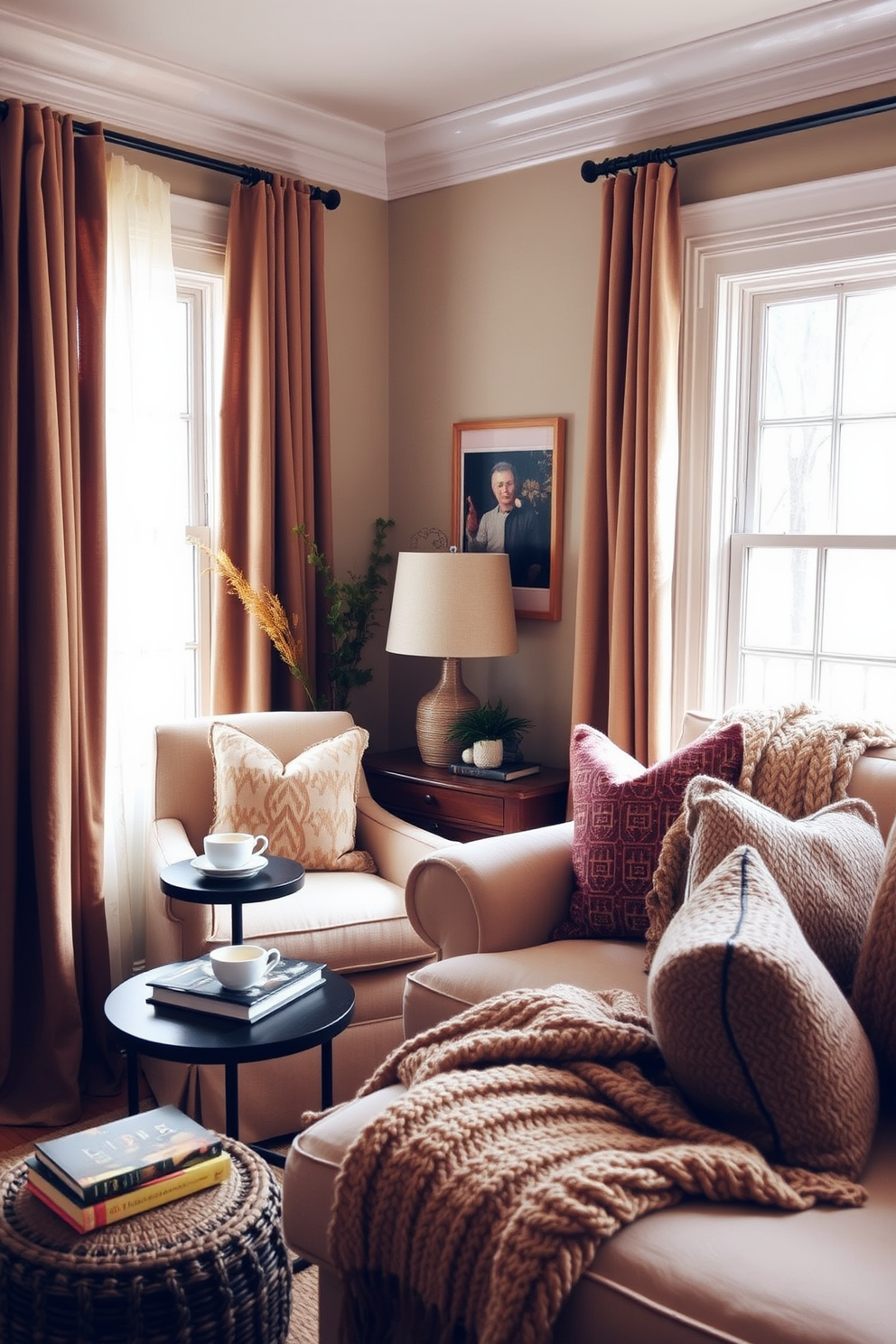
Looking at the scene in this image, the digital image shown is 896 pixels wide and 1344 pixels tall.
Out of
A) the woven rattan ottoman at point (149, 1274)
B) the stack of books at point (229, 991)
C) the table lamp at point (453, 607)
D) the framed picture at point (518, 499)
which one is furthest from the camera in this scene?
the framed picture at point (518, 499)

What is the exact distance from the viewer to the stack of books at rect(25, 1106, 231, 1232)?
1.71 meters

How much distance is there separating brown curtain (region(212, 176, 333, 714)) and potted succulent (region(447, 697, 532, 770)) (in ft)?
1.85

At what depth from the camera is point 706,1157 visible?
1.44m

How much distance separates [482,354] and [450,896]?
2.04 metres

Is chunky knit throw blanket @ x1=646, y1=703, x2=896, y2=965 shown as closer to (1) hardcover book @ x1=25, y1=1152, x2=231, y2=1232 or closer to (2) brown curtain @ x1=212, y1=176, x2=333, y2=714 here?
(1) hardcover book @ x1=25, y1=1152, x2=231, y2=1232

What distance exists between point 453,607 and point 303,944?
1.15 m

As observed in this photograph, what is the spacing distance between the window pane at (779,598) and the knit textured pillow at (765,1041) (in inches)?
73.0

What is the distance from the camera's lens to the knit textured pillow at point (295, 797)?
10.3 feet

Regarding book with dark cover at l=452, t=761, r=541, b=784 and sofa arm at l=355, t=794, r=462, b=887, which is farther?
book with dark cover at l=452, t=761, r=541, b=784

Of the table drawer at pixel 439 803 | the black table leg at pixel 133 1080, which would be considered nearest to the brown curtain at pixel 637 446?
the table drawer at pixel 439 803

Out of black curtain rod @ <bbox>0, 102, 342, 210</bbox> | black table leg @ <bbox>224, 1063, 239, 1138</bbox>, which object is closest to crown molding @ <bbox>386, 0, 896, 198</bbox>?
black curtain rod @ <bbox>0, 102, 342, 210</bbox>

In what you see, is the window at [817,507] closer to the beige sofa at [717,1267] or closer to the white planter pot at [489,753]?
the white planter pot at [489,753]

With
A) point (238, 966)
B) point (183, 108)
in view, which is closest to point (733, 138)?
point (183, 108)

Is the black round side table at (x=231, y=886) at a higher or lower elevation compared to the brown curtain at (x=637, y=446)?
lower
